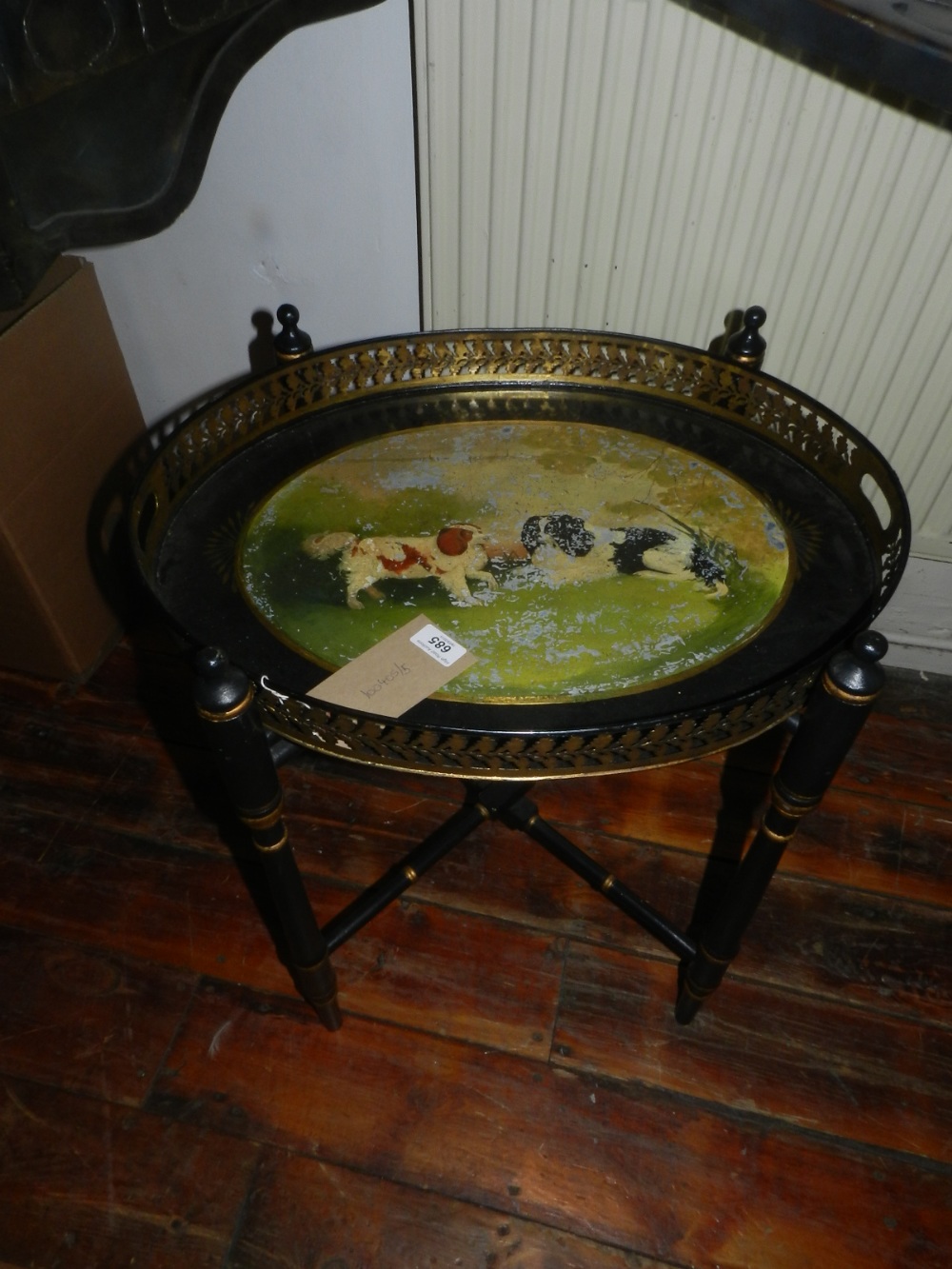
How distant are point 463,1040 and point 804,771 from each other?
26.1 inches

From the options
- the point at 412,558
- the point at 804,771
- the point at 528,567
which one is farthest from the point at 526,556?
the point at 804,771

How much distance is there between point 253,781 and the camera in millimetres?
833

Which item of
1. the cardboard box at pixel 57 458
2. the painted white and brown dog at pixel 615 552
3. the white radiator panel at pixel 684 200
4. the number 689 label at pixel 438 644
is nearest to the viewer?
the number 689 label at pixel 438 644

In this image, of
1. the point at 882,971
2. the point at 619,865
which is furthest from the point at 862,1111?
the point at 619,865

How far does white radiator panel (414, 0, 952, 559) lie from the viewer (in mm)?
1137

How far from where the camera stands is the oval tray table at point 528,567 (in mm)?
830

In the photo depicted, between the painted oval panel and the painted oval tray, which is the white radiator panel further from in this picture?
the painted oval panel

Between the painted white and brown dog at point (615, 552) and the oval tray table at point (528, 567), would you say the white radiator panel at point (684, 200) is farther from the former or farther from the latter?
the painted white and brown dog at point (615, 552)

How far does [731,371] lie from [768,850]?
0.63 meters

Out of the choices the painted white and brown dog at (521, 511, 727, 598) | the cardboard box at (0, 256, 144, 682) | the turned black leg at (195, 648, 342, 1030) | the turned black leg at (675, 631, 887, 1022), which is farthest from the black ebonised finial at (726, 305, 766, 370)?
the cardboard box at (0, 256, 144, 682)

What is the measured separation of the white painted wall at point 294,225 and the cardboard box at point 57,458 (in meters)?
0.10

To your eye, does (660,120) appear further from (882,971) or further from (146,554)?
(882,971)

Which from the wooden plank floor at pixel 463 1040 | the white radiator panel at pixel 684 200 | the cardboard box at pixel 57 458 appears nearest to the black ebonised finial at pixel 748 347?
the white radiator panel at pixel 684 200

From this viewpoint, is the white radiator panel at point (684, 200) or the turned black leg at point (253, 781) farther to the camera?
the white radiator panel at point (684, 200)
